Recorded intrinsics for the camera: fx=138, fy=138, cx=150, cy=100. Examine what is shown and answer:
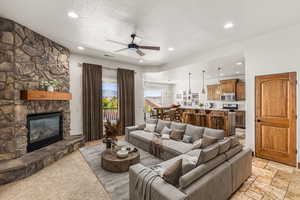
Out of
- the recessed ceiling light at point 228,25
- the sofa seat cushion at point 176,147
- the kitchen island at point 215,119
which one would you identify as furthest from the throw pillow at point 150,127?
the recessed ceiling light at point 228,25

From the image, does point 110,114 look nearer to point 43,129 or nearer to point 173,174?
point 43,129

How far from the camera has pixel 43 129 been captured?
3.83 m

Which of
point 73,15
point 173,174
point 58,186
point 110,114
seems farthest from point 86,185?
point 110,114

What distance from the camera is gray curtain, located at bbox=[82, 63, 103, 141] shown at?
5.14 meters

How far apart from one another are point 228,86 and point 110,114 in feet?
21.3

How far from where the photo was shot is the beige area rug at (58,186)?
2.23m

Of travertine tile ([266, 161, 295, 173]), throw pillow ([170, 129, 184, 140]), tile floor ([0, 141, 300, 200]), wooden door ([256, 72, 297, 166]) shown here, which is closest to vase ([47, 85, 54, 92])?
tile floor ([0, 141, 300, 200])

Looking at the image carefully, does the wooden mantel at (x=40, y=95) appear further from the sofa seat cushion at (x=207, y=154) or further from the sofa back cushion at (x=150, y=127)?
the sofa seat cushion at (x=207, y=154)

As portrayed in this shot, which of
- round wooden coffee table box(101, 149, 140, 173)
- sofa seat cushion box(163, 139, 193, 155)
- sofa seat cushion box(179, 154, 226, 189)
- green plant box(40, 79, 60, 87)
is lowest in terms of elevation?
round wooden coffee table box(101, 149, 140, 173)

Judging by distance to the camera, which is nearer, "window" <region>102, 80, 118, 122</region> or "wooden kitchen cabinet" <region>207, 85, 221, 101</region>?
"window" <region>102, 80, 118, 122</region>

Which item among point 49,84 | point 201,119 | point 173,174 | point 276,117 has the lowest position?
point 173,174

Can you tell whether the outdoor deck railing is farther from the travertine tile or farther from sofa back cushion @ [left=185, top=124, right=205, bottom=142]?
the travertine tile

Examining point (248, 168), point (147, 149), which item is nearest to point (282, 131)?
point (248, 168)

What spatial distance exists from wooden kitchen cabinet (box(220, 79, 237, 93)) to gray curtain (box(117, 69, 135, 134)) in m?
5.29
